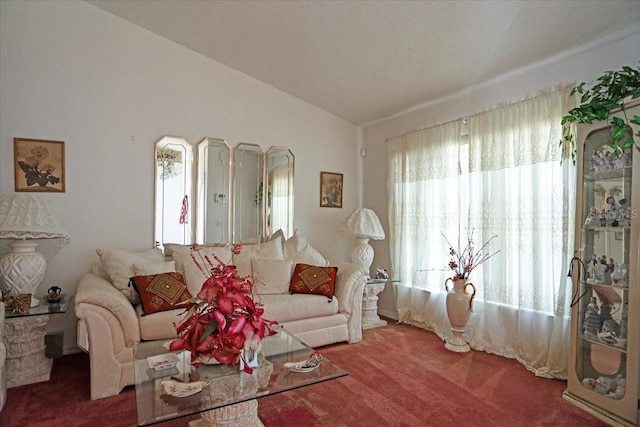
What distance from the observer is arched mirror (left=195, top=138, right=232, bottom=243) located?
3.78 meters

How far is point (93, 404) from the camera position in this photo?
229 centimetres

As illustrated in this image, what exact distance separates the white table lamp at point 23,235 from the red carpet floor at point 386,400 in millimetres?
764

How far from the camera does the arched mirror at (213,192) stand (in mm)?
3779

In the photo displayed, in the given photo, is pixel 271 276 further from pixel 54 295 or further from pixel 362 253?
pixel 54 295

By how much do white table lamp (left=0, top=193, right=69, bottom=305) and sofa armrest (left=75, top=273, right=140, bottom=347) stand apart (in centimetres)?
51

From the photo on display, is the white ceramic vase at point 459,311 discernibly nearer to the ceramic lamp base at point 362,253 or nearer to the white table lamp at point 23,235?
the ceramic lamp base at point 362,253

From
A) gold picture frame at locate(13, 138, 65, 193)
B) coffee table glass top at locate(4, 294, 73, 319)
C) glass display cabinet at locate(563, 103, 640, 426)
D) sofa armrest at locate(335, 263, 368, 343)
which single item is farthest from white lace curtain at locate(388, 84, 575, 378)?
gold picture frame at locate(13, 138, 65, 193)

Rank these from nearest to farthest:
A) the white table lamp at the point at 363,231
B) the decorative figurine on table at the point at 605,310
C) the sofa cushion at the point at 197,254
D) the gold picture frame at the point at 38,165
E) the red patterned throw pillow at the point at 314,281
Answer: the decorative figurine on table at the point at 605,310 → the gold picture frame at the point at 38,165 → the sofa cushion at the point at 197,254 → the red patterned throw pillow at the point at 314,281 → the white table lamp at the point at 363,231

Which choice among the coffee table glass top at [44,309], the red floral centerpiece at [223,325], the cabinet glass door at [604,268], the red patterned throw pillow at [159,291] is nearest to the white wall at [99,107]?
the coffee table glass top at [44,309]

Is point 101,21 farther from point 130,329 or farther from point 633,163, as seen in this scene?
point 633,163

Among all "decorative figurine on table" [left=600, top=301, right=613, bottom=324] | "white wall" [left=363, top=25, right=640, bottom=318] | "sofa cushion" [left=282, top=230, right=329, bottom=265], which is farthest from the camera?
"sofa cushion" [left=282, top=230, right=329, bottom=265]

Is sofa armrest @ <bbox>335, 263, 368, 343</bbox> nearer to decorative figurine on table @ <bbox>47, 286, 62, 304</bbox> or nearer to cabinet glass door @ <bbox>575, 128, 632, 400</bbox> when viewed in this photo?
cabinet glass door @ <bbox>575, 128, 632, 400</bbox>

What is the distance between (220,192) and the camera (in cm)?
389

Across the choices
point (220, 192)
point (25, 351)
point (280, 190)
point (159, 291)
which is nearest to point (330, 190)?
point (280, 190)
